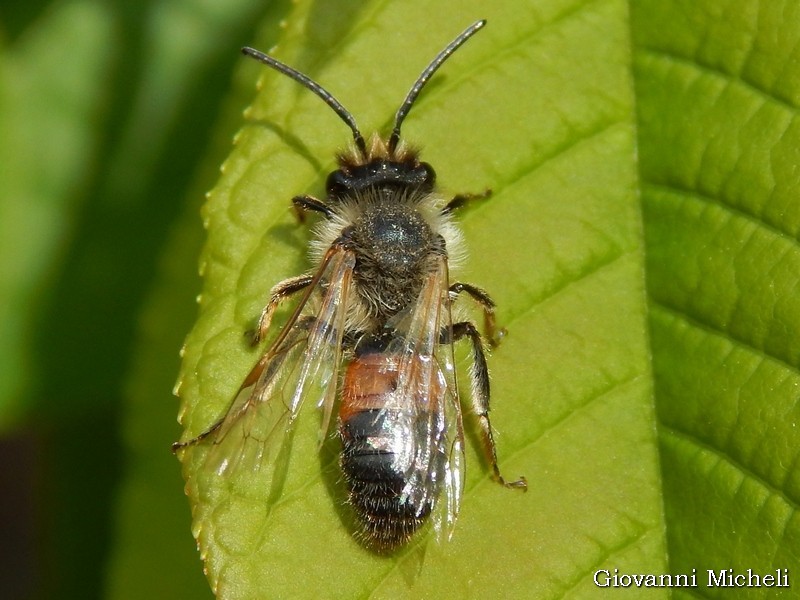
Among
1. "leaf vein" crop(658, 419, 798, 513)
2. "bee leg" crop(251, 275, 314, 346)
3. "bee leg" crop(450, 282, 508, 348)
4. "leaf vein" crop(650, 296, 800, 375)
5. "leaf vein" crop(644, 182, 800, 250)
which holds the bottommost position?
"leaf vein" crop(658, 419, 798, 513)

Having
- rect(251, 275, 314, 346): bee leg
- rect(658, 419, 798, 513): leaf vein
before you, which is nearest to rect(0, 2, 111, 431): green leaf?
rect(251, 275, 314, 346): bee leg

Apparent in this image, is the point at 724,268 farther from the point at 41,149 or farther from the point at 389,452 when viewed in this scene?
the point at 41,149

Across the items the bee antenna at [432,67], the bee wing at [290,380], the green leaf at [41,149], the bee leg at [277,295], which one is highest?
the green leaf at [41,149]

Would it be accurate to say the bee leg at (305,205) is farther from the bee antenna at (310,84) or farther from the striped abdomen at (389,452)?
the striped abdomen at (389,452)

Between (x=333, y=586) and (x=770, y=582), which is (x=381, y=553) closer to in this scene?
(x=333, y=586)

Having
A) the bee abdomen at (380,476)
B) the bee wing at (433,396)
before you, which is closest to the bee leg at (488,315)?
the bee wing at (433,396)

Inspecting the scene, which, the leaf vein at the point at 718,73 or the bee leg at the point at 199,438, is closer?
the bee leg at the point at 199,438

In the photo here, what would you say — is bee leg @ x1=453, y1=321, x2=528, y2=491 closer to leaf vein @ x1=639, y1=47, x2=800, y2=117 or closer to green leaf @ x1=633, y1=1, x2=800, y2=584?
green leaf @ x1=633, y1=1, x2=800, y2=584
